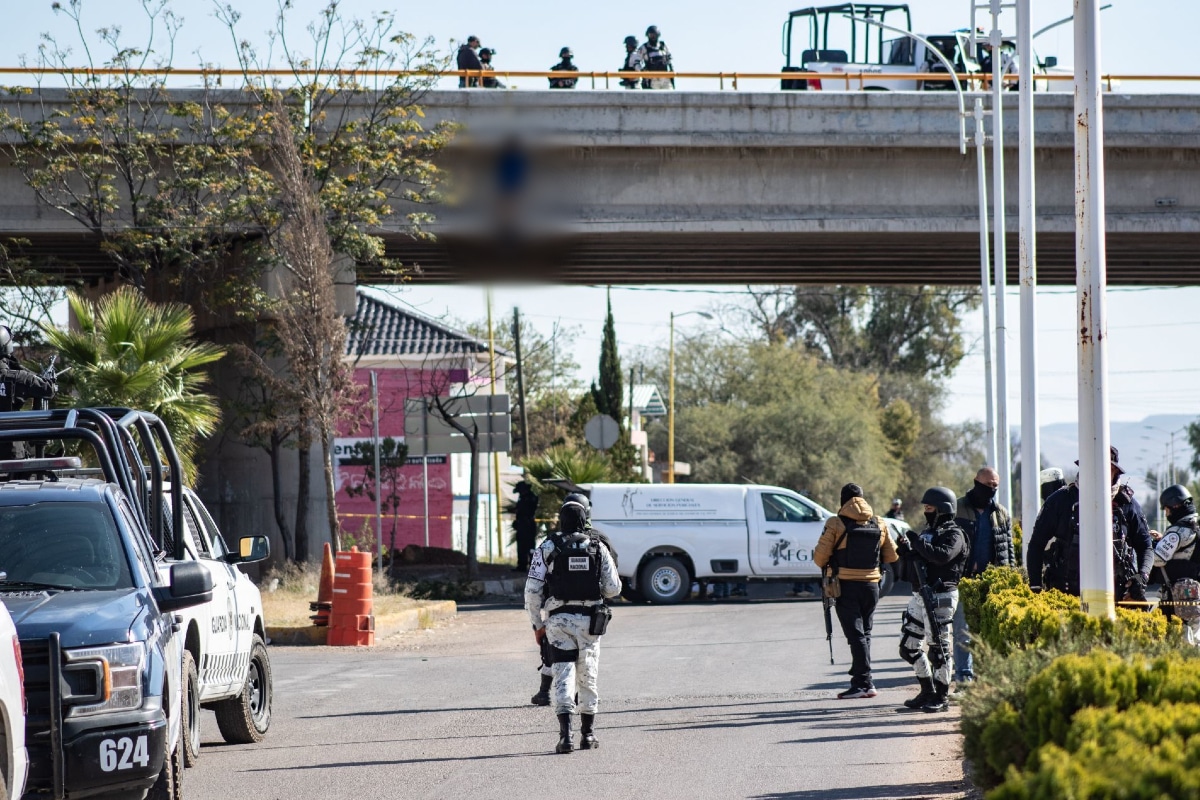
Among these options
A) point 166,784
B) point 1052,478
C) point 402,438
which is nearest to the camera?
point 166,784

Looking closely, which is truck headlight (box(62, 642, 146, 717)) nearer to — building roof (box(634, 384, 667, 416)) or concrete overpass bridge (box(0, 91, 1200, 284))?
concrete overpass bridge (box(0, 91, 1200, 284))

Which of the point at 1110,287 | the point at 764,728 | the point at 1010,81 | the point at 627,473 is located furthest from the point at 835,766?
the point at 1110,287

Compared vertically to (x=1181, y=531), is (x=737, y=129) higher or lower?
higher

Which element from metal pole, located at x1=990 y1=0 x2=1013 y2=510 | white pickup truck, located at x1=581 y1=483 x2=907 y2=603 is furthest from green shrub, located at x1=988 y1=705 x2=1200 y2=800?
white pickup truck, located at x1=581 y1=483 x2=907 y2=603

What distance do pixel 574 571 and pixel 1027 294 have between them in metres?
7.70

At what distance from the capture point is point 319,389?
22.7 metres

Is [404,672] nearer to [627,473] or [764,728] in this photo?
[764,728]

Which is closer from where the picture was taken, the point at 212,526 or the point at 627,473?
the point at 212,526

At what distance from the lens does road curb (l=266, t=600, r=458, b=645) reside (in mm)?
18578

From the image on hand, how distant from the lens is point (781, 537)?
84.9ft

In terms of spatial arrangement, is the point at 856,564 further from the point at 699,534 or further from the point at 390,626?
the point at 699,534

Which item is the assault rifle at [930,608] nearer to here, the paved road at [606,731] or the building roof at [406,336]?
the paved road at [606,731]

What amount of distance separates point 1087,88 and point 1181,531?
3.72m

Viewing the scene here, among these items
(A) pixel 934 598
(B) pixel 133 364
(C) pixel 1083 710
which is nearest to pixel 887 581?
(B) pixel 133 364
